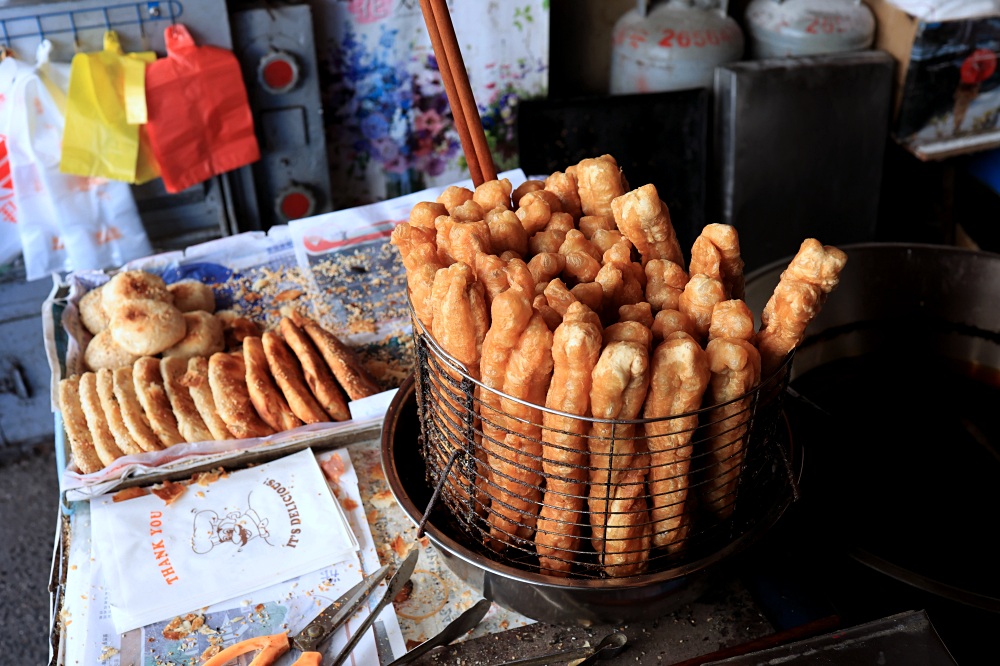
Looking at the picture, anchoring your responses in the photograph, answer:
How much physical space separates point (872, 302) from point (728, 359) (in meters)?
1.03

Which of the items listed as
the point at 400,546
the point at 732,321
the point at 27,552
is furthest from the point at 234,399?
the point at 27,552

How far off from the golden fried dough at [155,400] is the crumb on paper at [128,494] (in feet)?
0.35

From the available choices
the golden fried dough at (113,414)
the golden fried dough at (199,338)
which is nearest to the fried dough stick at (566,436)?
the golden fried dough at (113,414)

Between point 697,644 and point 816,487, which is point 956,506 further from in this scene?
point 697,644

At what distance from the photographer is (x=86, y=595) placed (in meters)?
1.36

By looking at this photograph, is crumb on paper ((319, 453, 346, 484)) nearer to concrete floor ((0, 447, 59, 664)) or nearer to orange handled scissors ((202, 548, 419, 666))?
orange handled scissors ((202, 548, 419, 666))

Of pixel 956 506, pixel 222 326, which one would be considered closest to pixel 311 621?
pixel 222 326

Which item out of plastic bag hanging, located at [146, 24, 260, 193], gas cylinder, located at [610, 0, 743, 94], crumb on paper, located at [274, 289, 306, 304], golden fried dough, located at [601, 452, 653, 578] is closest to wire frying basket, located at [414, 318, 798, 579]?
golden fried dough, located at [601, 452, 653, 578]

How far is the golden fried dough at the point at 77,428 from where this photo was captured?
1.56 meters

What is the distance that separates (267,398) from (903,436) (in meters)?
1.33

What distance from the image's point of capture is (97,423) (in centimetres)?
163

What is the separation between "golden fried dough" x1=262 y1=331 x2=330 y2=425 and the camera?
167 cm

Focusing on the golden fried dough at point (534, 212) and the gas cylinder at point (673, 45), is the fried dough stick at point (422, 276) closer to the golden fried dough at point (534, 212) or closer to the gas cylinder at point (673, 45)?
the golden fried dough at point (534, 212)

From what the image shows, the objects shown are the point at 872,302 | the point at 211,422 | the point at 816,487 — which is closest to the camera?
the point at 816,487
